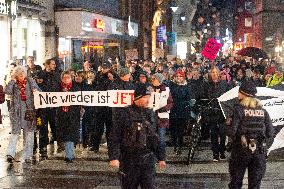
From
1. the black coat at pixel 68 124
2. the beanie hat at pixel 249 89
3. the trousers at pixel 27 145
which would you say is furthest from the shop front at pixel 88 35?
the beanie hat at pixel 249 89

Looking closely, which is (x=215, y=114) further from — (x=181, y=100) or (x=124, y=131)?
(x=124, y=131)

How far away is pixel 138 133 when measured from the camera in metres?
8.04

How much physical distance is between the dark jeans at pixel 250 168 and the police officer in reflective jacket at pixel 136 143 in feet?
4.06

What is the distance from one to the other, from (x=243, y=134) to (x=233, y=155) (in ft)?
1.10

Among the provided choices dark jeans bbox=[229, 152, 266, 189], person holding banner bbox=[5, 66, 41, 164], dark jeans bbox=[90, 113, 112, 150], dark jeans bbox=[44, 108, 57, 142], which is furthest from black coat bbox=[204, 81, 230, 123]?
dark jeans bbox=[229, 152, 266, 189]

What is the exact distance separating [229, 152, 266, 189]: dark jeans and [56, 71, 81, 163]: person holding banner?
518cm

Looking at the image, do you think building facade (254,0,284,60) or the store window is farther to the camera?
building facade (254,0,284,60)

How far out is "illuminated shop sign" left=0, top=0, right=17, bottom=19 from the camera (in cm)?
2244

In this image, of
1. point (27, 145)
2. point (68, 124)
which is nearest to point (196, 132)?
point (68, 124)

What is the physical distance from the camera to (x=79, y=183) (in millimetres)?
11547

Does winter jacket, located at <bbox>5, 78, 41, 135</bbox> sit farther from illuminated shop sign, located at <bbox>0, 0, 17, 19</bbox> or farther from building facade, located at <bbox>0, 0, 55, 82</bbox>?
illuminated shop sign, located at <bbox>0, 0, 17, 19</bbox>

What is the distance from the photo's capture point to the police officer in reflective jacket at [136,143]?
805 centimetres

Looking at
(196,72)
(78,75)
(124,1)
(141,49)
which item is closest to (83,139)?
(78,75)

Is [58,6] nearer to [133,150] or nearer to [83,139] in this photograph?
[83,139]
